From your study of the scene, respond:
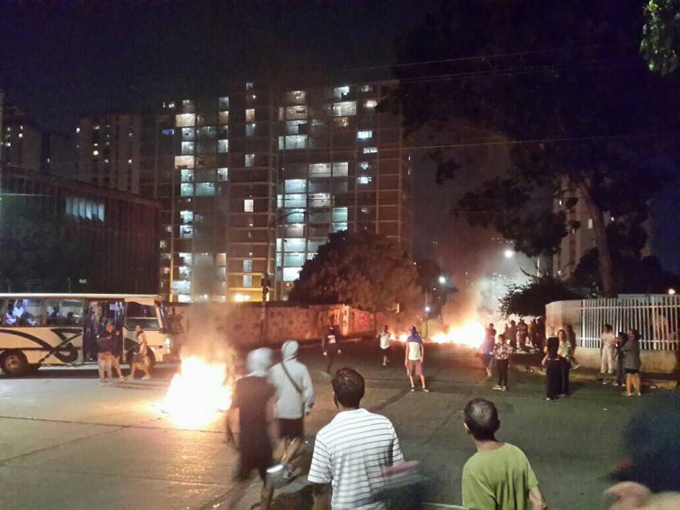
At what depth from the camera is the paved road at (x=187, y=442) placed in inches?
316

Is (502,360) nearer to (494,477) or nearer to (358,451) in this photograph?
(358,451)

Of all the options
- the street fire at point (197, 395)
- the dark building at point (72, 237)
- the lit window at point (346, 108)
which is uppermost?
the lit window at point (346, 108)

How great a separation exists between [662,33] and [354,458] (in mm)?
4859

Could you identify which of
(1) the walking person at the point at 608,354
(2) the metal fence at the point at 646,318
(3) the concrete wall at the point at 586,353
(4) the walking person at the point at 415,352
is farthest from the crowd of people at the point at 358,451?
(2) the metal fence at the point at 646,318

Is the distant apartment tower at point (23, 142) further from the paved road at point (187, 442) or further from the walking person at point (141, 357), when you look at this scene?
the paved road at point (187, 442)

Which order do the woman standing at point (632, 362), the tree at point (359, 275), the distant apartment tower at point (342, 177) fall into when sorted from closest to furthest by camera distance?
the woman standing at point (632, 362), the tree at point (359, 275), the distant apartment tower at point (342, 177)

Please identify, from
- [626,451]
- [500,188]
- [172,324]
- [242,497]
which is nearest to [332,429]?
[242,497]

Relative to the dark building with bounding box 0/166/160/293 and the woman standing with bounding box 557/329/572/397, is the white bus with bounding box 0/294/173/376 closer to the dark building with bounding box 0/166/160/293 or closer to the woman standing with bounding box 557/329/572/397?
the woman standing with bounding box 557/329/572/397

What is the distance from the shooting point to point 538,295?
115 feet

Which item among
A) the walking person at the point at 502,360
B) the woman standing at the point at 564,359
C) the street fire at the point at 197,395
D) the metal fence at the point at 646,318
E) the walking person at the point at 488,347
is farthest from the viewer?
the metal fence at the point at 646,318

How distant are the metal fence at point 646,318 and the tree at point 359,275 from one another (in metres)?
35.0

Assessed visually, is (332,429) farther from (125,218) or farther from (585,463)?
(125,218)

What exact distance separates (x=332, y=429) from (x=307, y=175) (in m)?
92.8

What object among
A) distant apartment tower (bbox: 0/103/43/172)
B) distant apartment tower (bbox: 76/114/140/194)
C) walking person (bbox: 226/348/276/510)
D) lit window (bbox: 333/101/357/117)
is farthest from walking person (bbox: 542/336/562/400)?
distant apartment tower (bbox: 76/114/140/194)
